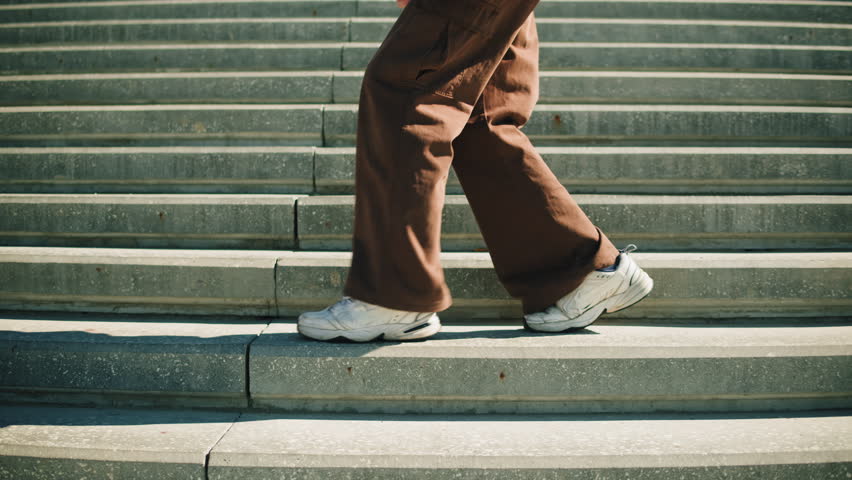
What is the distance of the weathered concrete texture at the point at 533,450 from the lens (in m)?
1.53

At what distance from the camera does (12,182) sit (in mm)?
2709

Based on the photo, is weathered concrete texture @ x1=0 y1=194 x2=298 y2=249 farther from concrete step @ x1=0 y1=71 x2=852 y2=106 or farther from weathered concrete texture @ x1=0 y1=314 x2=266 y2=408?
concrete step @ x1=0 y1=71 x2=852 y2=106

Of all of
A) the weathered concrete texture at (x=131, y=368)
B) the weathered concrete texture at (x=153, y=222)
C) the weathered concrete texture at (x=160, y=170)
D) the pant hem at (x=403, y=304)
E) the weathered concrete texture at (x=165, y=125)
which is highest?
the weathered concrete texture at (x=165, y=125)

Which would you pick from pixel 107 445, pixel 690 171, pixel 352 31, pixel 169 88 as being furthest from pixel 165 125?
pixel 690 171

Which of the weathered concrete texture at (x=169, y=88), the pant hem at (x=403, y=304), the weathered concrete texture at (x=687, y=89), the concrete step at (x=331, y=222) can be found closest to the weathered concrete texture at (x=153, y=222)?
the concrete step at (x=331, y=222)

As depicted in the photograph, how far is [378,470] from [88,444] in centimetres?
78

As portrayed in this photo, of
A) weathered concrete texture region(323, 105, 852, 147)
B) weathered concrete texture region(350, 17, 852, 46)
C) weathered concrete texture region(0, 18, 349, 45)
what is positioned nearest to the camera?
weathered concrete texture region(323, 105, 852, 147)

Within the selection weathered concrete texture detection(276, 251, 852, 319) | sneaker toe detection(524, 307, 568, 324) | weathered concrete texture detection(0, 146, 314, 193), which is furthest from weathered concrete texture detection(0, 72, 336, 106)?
sneaker toe detection(524, 307, 568, 324)

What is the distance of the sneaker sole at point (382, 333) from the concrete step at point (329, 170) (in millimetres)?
905

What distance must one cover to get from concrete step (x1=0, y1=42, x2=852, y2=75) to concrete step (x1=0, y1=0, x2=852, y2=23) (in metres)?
0.49

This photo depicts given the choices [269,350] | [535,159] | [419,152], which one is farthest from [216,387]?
[535,159]

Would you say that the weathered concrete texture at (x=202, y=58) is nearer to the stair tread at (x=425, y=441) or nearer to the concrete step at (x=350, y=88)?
the concrete step at (x=350, y=88)

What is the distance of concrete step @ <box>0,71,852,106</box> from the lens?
3104mm

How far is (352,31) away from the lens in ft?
12.3
